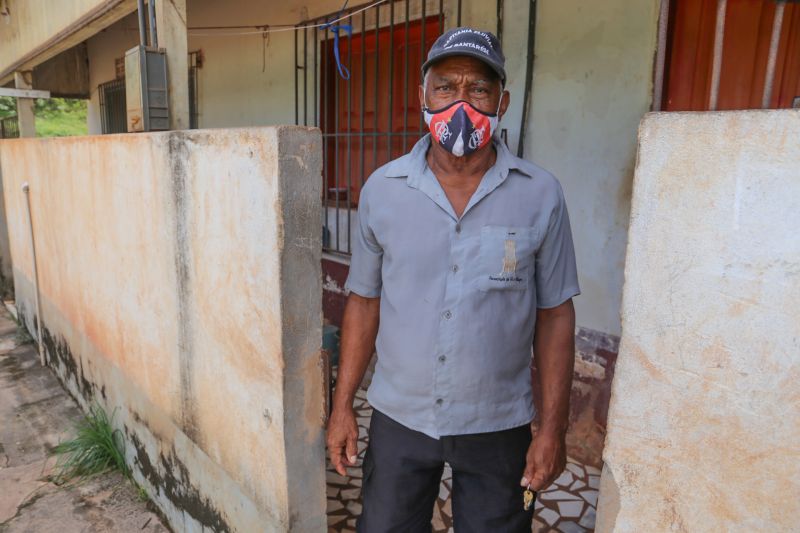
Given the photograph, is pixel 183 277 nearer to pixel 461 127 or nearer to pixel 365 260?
pixel 365 260

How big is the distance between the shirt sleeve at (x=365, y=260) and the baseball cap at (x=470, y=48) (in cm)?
43

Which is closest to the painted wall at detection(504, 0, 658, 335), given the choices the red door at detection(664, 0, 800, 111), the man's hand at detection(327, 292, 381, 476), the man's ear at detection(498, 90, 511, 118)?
the red door at detection(664, 0, 800, 111)

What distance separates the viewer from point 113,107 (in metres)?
9.02

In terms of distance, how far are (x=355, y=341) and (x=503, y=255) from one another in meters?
0.56

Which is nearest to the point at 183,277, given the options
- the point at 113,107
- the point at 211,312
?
the point at 211,312

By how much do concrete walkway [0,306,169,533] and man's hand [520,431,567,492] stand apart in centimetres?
210

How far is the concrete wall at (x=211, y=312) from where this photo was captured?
1727 millimetres

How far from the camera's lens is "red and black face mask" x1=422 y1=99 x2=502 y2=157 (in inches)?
63.1

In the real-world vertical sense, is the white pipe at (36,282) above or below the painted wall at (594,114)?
below

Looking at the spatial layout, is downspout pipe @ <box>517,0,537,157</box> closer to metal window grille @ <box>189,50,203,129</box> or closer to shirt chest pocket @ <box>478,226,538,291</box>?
shirt chest pocket @ <box>478,226,538,291</box>

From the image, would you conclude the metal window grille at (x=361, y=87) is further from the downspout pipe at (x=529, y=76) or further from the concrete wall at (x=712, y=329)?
the concrete wall at (x=712, y=329)

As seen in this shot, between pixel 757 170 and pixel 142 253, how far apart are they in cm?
242

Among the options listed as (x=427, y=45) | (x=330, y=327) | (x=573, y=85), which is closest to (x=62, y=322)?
(x=330, y=327)

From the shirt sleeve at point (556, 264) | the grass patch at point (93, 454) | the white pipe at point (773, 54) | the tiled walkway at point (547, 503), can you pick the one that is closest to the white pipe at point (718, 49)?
the white pipe at point (773, 54)
